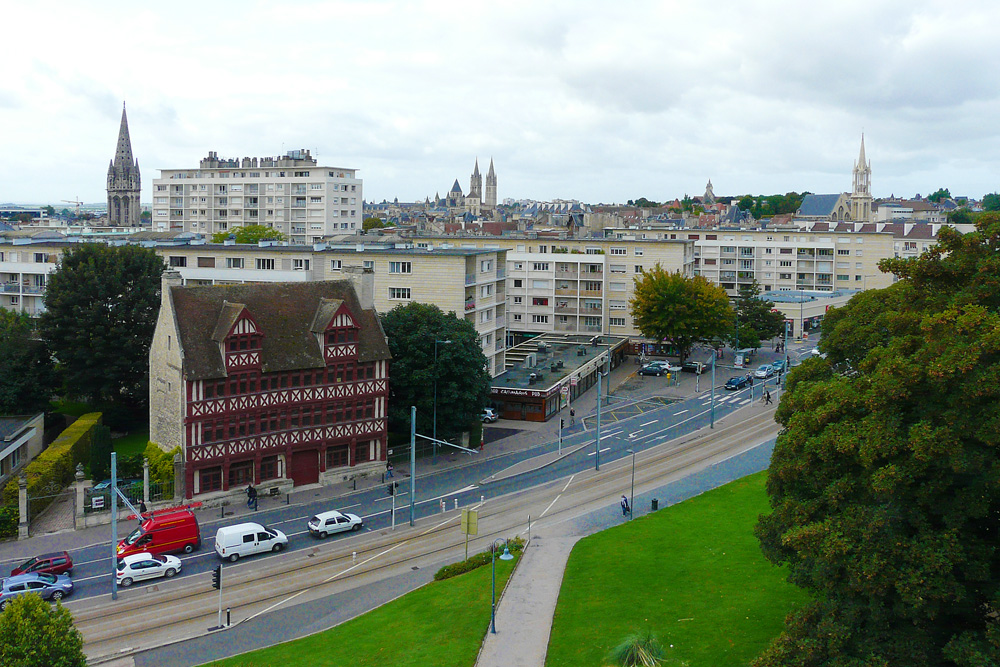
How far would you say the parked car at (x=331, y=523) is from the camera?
48250 millimetres

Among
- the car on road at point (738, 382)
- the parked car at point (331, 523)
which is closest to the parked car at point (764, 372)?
A: the car on road at point (738, 382)

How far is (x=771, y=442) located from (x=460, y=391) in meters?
23.8

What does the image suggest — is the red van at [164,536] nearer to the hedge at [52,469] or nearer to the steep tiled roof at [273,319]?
the hedge at [52,469]

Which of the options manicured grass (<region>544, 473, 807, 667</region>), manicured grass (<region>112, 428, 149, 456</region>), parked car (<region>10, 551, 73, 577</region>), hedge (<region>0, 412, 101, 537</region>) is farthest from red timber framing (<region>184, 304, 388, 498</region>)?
manicured grass (<region>544, 473, 807, 667</region>)

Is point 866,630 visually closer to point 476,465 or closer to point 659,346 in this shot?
point 476,465

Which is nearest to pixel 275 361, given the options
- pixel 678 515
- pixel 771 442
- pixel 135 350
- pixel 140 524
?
pixel 140 524

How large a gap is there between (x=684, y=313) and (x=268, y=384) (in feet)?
168

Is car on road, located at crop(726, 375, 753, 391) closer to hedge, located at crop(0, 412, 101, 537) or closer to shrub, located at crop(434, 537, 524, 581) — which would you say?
shrub, located at crop(434, 537, 524, 581)

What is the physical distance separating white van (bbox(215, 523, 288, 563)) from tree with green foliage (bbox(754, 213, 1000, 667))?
29222 mm

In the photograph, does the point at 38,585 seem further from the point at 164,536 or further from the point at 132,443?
the point at 132,443

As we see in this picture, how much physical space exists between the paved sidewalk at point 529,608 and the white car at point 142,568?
17.0m

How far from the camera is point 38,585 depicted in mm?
39656

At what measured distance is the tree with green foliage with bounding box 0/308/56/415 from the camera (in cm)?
6450

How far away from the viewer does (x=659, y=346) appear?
106 metres
